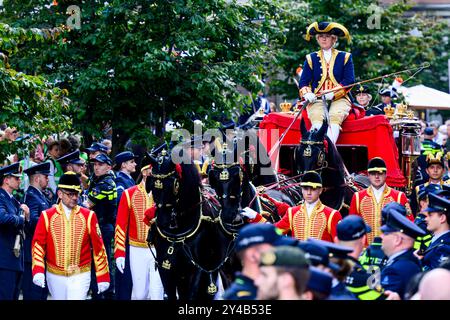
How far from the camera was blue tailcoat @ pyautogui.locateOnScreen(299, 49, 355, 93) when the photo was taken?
17.2m

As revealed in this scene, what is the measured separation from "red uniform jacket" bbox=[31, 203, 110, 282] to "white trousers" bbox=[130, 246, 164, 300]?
170cm

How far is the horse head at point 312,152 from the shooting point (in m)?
14.9

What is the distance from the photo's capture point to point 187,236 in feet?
43.5

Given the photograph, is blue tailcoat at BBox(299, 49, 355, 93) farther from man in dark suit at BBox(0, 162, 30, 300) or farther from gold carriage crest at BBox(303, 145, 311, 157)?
man in dark suit at BBox(0, 162, 30, 300)

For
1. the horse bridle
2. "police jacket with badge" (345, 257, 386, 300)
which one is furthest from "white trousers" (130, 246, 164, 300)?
"police jacket with badge" (345, 257, 386, 300)

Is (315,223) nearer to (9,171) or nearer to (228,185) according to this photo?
(228,185)

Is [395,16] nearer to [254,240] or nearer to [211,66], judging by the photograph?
[211,66]

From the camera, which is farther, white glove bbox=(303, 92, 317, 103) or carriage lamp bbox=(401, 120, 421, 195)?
carriage lamp bbox=(401, 120, 421, 195)

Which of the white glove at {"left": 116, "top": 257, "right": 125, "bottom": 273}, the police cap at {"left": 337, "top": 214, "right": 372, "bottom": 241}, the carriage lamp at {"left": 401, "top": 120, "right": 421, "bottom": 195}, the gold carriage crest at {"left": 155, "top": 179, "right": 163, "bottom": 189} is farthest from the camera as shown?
the carriage lamp at {"left": 401, "top": 120, "right": 421, "bottom": 195}

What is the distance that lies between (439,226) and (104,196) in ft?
20.2

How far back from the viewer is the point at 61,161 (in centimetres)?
1631

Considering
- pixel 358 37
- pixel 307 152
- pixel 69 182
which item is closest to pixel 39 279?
pixel 69 182

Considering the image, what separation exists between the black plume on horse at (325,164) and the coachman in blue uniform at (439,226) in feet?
11.5
